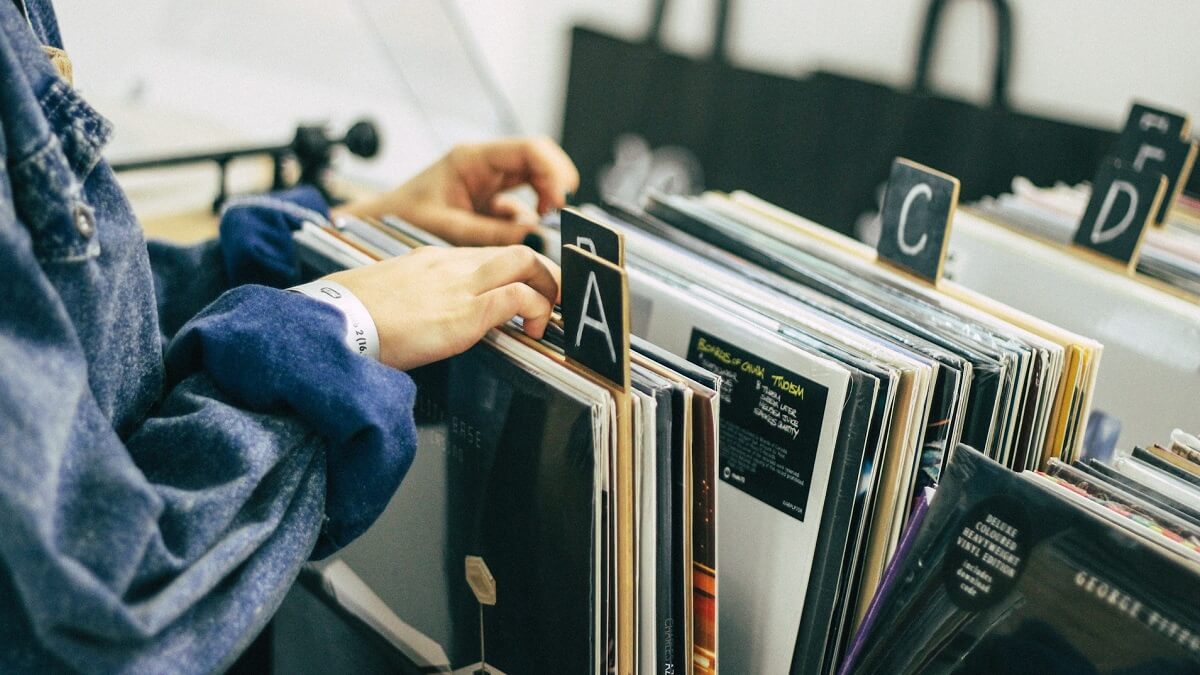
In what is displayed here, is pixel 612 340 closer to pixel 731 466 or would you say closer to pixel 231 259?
pixel 731 466

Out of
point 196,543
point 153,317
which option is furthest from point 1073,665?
point 153,317

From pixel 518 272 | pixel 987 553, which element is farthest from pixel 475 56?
pixel 987 553

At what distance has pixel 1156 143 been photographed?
99 cm

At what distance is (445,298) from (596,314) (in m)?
0.12

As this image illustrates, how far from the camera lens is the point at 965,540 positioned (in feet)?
1.82

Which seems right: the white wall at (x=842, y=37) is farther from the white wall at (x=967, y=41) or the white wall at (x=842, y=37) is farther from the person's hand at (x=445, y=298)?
the person's hand at (x=445, y=298)

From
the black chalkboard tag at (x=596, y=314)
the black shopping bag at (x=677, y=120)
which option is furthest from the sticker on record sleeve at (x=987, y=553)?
the black shopping bag at (x=677, y=120)

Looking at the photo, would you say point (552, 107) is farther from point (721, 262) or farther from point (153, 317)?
point (153, 317)

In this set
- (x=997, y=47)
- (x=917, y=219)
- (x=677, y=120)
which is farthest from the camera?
(x=677, y=120)

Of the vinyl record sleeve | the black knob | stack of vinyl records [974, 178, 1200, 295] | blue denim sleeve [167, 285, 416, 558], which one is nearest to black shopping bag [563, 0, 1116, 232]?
the black knob

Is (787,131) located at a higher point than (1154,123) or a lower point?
lower

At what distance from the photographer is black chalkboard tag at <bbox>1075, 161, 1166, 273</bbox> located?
875mm

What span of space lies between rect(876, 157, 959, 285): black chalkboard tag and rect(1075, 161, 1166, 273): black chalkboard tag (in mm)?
205

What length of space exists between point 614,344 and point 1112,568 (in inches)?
11.3
